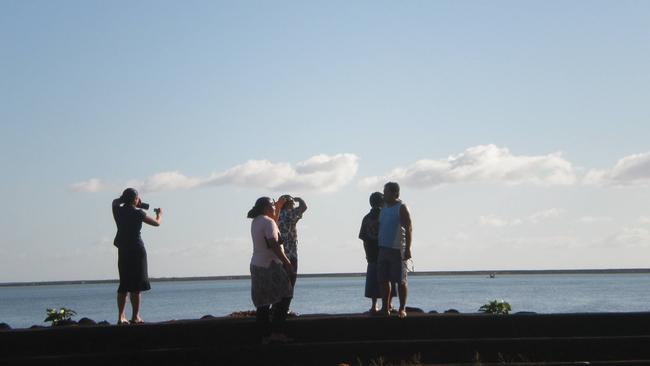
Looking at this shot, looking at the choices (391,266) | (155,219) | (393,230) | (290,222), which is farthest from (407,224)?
(155,219)

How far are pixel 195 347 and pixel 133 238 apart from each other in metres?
1.81

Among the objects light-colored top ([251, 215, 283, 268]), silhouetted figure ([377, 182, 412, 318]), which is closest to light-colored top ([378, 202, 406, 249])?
silhouetted figure ([377, 182, 412, 318])

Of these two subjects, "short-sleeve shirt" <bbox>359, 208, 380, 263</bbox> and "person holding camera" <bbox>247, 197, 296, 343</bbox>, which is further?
"short-sleeve shirt" <bbox>359, 208, 380, 263</bbox>

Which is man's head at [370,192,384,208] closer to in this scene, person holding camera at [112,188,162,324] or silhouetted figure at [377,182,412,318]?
silhouetted figure at [377,182,412,318]

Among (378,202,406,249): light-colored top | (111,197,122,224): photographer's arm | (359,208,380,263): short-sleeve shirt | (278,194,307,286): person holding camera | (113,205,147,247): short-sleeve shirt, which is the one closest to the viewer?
(113,205,147,247): short-sleeve shirt

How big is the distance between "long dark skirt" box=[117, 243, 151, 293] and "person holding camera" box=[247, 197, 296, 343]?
1745mm

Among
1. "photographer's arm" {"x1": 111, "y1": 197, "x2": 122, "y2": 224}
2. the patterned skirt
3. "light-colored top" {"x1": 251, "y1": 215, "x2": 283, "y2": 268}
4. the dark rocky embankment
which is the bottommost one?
the dark rocky embankment

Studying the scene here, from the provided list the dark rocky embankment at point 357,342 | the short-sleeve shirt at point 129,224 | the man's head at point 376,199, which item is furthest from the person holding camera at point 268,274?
the man's head at point 376,199

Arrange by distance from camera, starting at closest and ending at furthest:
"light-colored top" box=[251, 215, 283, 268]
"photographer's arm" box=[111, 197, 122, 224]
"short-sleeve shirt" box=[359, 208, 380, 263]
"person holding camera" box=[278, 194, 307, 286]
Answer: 1. "light-colored top" box=[251, 215, 283, 268]
2. "photographer's arm" box=[111, 197, 122, 224]
3. "person holding camera" box=[278, 194, 307, 286]
4. "short-sleeve shirt" box=[359, 208, 380, 263]

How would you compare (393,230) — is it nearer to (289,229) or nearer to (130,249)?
(289,229)

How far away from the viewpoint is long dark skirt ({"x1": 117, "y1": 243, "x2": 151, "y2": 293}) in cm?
1210

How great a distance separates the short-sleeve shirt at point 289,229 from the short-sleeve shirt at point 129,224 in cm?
204

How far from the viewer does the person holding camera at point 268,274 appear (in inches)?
437

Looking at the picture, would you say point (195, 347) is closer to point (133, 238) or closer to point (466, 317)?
point (133, 238)
